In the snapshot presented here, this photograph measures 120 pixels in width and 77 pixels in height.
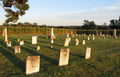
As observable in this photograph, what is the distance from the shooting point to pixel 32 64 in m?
5.70

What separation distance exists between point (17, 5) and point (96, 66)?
18.0 meters

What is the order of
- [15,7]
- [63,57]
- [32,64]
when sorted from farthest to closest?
[15,7], [63,57], [32,64]

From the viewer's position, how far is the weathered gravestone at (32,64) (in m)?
5.56

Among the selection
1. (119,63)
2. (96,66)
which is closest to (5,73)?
(96,66)

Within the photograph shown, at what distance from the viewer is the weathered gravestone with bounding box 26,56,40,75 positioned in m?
5.56

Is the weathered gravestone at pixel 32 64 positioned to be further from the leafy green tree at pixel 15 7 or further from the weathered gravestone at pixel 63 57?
the leafy green tree at pixel 15 7

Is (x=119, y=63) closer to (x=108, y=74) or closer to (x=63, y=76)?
(x=108, y=74)

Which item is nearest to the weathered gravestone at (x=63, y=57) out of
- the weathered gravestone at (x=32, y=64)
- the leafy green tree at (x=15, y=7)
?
the weathered gravestone at (x=32, y=64)

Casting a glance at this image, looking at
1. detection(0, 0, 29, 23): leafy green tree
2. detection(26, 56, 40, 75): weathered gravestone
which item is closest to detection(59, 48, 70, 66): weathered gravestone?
detection(26, 56, 40, 75): weathered gravestone

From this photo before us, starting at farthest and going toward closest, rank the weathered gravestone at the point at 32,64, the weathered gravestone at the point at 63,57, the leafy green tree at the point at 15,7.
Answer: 1. the leafy green tree at the point at 15,7
2. the weathered gravestone at the point at 63,57
3. the weathered gravestone at the point at 32,64

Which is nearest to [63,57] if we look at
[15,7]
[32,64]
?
[32,64]

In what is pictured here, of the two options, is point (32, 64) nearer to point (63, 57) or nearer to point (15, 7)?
point (63, 57)

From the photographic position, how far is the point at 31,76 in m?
5.25

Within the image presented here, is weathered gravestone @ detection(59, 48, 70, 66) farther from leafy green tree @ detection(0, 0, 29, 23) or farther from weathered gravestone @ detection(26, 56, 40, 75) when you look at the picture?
leafy green tree @ detection(0, 0, 29, 23)
